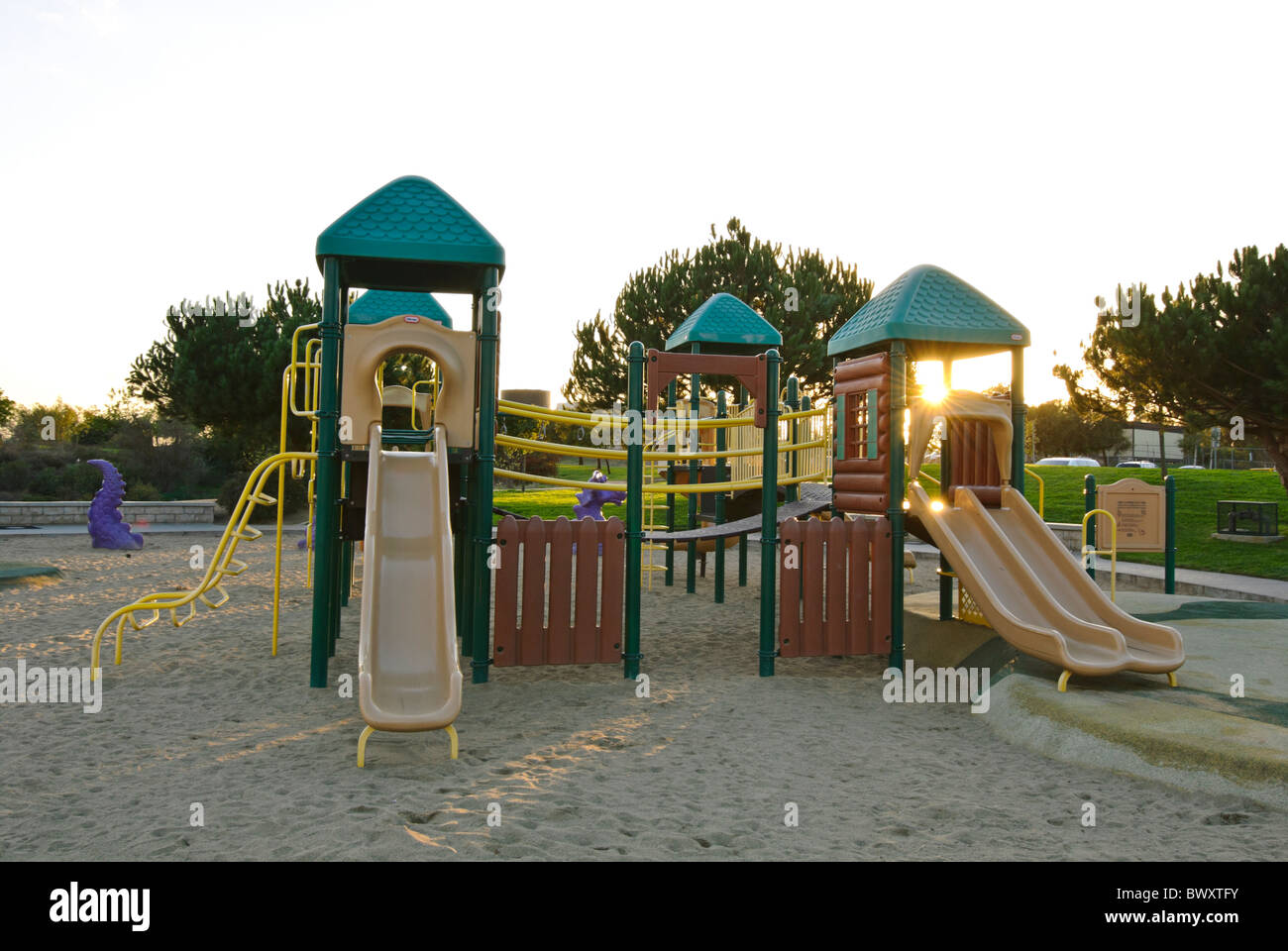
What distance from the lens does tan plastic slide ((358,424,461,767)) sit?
489 cm

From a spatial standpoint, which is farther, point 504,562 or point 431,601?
point 504,562

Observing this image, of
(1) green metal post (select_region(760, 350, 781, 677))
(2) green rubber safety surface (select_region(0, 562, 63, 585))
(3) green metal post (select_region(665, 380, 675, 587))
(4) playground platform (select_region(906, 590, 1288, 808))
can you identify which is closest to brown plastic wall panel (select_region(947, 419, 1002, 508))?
(4) playground platform (select_region(906, 590, 1288, 808))

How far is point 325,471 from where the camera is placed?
259 inches

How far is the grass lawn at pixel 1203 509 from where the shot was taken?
53.1 feet

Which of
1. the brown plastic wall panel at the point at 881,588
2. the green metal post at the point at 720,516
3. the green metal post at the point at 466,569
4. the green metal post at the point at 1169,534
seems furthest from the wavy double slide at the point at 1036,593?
the green metal post at the point at 1169,534

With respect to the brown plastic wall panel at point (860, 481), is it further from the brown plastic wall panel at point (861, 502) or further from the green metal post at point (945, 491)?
the green metal post at point (945, 491)

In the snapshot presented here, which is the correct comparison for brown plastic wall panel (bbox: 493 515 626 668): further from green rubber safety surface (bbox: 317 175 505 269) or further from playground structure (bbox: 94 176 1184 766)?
green rubber safety surface (bbox: 317 175 505 269)

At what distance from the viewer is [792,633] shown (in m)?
7.45

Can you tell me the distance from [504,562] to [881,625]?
11.1 ft

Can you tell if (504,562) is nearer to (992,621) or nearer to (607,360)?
(992,621)

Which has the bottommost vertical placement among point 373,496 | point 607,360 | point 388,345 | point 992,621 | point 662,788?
point 662,788
